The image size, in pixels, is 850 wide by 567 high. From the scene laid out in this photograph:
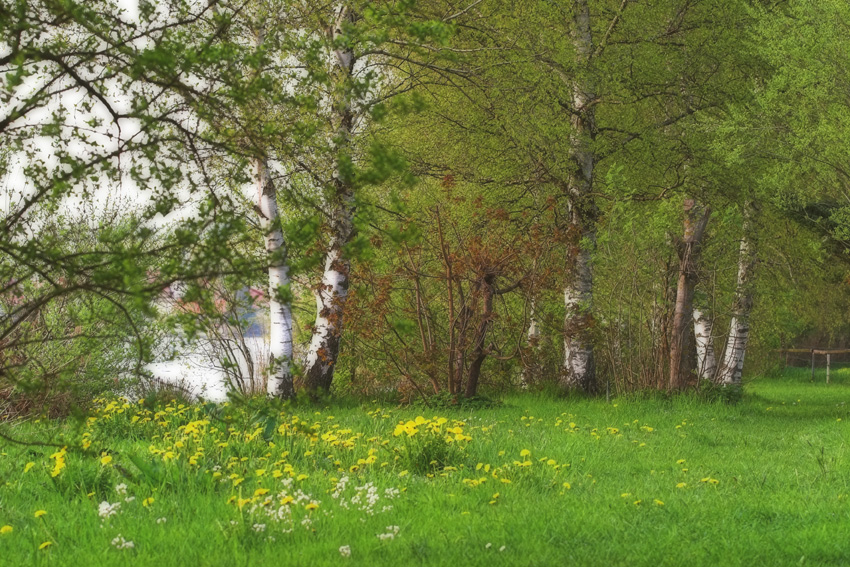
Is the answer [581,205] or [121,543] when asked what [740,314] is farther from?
[121,543]

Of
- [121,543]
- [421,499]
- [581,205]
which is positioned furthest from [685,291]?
[121,543]

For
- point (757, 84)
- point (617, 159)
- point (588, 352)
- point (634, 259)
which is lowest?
point (588, 352)

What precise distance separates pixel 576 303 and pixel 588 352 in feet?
3.74

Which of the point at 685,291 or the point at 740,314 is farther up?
the point at 685,291

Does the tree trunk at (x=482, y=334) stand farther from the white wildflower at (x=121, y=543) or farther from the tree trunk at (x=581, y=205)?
the white wildflower at (x=121, y=543)

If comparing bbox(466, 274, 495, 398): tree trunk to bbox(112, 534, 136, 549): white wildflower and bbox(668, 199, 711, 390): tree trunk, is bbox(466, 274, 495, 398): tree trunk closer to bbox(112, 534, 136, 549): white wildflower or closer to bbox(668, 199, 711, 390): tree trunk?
bbox(668, 199, 711, 390): tree trunk

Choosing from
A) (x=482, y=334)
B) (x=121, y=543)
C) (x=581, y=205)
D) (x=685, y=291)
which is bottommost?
(x=121, y=543)

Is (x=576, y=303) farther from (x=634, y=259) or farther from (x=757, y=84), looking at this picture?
(x=757, y=84)

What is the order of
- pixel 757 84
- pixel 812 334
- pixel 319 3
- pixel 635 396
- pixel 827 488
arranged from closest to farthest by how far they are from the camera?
pixel 827 488 < pixel 319 3 < pixel 635 396 < pixel 757 84 < pixel 812 334

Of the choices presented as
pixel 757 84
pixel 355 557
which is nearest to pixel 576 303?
pixel 757 84

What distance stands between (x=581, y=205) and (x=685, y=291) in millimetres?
2166

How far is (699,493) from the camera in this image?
6.70 metres

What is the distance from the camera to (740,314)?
50.0ft

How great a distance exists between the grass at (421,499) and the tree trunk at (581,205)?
16.7 ft
